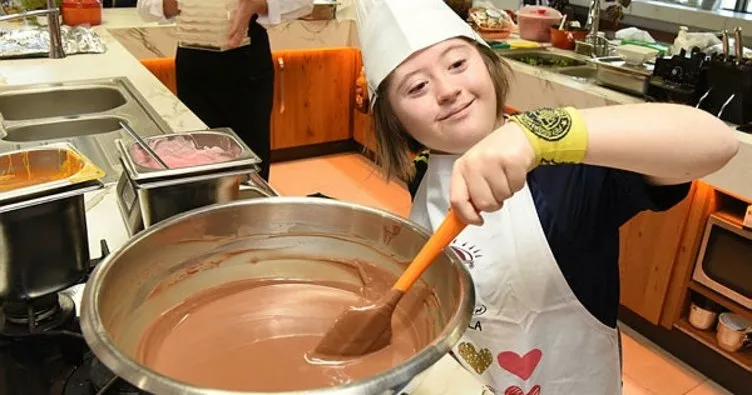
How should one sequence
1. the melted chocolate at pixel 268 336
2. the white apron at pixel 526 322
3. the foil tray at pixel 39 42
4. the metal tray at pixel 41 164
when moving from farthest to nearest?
the foil tray at pixel 39 42 → the white apron at pixel 526 322 → the metal tray at pixel 41 164 → the melted chocolate at pixel 268 336

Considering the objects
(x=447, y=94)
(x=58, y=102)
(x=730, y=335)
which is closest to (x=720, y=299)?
(x=730, y=335)

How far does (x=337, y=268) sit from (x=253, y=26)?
169 cm

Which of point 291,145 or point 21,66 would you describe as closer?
point 21,66

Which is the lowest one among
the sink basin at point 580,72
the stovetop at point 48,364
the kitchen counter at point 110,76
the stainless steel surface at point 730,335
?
the stainless steel surface at point 730,335

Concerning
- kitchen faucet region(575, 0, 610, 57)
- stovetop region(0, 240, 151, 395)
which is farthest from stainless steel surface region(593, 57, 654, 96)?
stovetop region(0, 240, 151, 395)

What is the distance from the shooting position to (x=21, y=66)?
2207 mm

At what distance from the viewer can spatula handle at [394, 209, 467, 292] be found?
74cm

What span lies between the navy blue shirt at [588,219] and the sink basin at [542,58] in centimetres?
195

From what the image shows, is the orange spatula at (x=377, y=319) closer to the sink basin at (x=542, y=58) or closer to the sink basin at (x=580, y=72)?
the sink basin at (x=580, y=72)

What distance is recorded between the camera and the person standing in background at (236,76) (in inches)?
94.3

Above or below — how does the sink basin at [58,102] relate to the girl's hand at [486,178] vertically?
below

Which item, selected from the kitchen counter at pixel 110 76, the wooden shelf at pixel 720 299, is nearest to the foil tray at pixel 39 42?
the kitchen counter at pixel 110 76

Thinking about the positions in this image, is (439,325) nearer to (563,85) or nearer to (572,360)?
(572,360)

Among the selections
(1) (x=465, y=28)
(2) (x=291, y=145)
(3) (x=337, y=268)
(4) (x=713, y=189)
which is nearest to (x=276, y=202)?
(3) (x=337, y=268)
